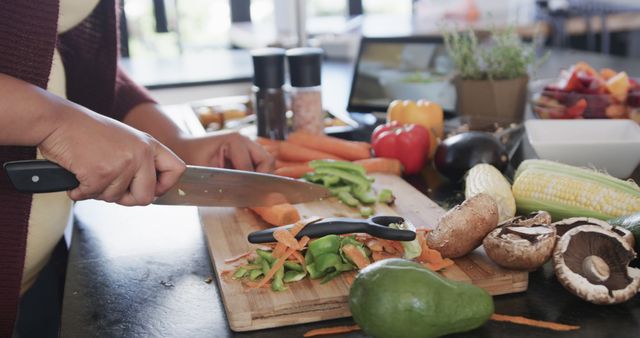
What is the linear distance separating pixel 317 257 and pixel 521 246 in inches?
12.1

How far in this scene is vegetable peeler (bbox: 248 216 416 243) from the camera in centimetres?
110

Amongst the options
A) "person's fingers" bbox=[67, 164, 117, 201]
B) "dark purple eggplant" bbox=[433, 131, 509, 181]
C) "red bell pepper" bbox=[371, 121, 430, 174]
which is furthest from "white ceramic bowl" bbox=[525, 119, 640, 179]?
"person's fingers" bbox=[67, 164, 117, 201]

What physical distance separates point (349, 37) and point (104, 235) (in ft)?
8.97

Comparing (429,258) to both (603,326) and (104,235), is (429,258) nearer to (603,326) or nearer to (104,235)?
(603,326)

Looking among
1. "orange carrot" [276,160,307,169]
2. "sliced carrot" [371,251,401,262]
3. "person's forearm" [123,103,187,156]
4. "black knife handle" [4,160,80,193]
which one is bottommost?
"orange carrot" [276,160,307,169]

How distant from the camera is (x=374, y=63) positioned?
7.43ft

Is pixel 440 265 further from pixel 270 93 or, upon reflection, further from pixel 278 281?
pixel 270 93

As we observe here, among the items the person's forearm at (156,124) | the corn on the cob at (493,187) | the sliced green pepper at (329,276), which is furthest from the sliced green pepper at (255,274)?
the person's forearm at (156,124)

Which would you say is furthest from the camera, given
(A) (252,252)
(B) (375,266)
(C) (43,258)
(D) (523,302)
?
(C) (43,258)

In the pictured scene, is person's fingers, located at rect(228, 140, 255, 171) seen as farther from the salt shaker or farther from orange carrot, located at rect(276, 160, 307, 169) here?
the salt shaker

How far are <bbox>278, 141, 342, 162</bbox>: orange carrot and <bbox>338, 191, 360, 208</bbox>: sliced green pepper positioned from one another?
0.27 metres

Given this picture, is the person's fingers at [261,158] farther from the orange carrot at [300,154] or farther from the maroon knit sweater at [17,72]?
the maroon knit sweater at [17,72]

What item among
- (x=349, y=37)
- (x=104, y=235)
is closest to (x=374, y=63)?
(x=104, y=235)

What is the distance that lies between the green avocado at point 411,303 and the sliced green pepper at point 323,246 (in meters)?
0.17
